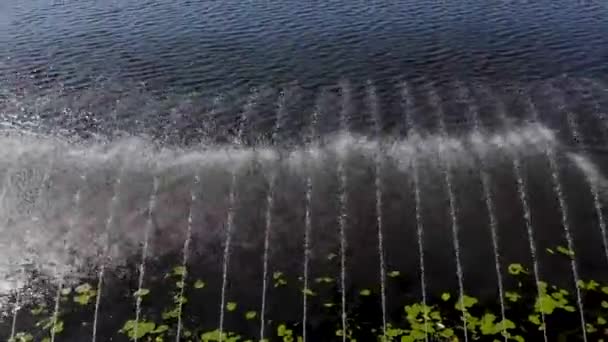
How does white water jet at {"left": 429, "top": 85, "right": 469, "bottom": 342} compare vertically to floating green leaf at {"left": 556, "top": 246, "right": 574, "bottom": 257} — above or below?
above

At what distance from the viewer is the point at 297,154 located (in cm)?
3494

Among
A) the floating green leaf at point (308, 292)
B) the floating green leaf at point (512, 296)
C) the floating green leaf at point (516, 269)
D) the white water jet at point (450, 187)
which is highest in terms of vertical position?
the floating green leaf at point (308, 292)

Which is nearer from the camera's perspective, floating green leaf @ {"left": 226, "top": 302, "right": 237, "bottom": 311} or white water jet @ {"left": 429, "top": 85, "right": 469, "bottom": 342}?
floating green leaf @ {"left": 226, "top": 302, "right": 237, "bottom": 311}

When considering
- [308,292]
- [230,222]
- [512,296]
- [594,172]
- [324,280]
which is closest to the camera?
[512,296]

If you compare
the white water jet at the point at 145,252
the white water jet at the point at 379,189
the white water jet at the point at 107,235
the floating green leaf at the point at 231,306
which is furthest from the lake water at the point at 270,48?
the floating green leaf at the point at 231,306

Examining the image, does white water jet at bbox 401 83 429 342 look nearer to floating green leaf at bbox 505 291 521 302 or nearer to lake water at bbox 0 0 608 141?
lake water at bbox 0 0 608 141

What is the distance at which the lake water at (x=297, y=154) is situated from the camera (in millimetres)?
26156

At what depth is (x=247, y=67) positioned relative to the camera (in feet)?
152

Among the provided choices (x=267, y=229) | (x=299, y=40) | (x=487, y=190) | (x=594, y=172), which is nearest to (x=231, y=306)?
(x=267, y=229)

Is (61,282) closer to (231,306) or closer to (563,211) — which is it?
(231,306)

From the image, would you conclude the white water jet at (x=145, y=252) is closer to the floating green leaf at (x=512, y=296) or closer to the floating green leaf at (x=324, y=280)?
the floating green leaf at (x=324, y=280)

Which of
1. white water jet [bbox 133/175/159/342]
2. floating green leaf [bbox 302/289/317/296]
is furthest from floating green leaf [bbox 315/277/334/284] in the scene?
white water jet [bbox 133/175/159/342]

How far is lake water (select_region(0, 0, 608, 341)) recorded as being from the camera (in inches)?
1030

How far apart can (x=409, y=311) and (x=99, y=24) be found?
43.0 metres
